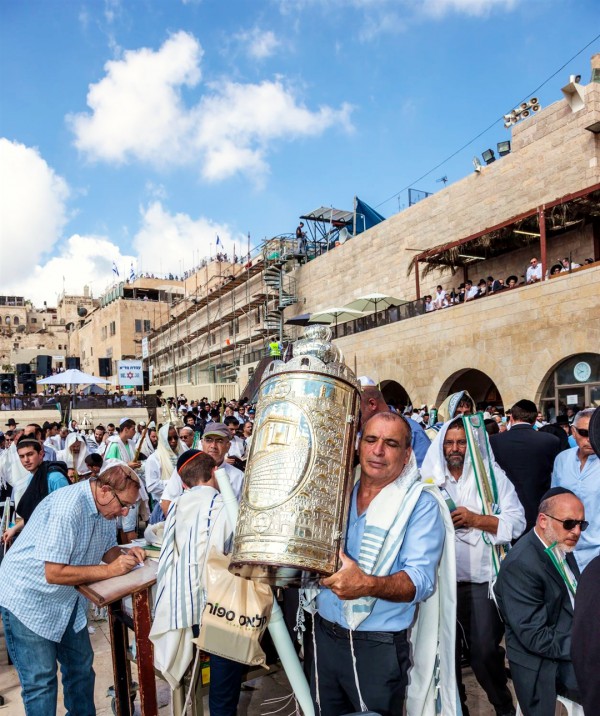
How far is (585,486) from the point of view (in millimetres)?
3873

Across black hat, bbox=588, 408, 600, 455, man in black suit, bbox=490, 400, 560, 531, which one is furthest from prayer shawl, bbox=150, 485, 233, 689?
man in black suit, bbox=490, 400, 560, 531

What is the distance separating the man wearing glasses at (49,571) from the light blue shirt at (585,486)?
2.76 metres

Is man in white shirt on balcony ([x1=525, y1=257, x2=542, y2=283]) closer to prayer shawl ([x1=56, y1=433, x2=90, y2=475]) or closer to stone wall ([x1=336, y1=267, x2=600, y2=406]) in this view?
stone wall ([x1=336, y1=267, x2=600, y2=406])

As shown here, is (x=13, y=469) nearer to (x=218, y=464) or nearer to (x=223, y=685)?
(x=218, y=464)

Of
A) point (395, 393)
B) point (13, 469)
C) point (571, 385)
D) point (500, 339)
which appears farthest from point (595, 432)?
point (395, 393)

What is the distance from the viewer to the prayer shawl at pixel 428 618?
2.37 metres

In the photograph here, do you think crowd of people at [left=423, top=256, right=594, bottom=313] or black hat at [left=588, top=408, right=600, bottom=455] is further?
crowd of people at [left=423, top=256, right=594, bottom=313]

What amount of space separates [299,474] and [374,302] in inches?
771

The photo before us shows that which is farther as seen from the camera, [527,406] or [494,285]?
[494,285]

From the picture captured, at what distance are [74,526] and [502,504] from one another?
2432 millimetres

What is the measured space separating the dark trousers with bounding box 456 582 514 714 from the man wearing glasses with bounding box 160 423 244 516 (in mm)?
1903

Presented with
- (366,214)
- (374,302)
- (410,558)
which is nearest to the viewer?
(410,558)

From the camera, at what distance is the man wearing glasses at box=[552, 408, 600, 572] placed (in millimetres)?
3682

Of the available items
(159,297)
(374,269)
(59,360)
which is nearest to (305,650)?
(374,269)
